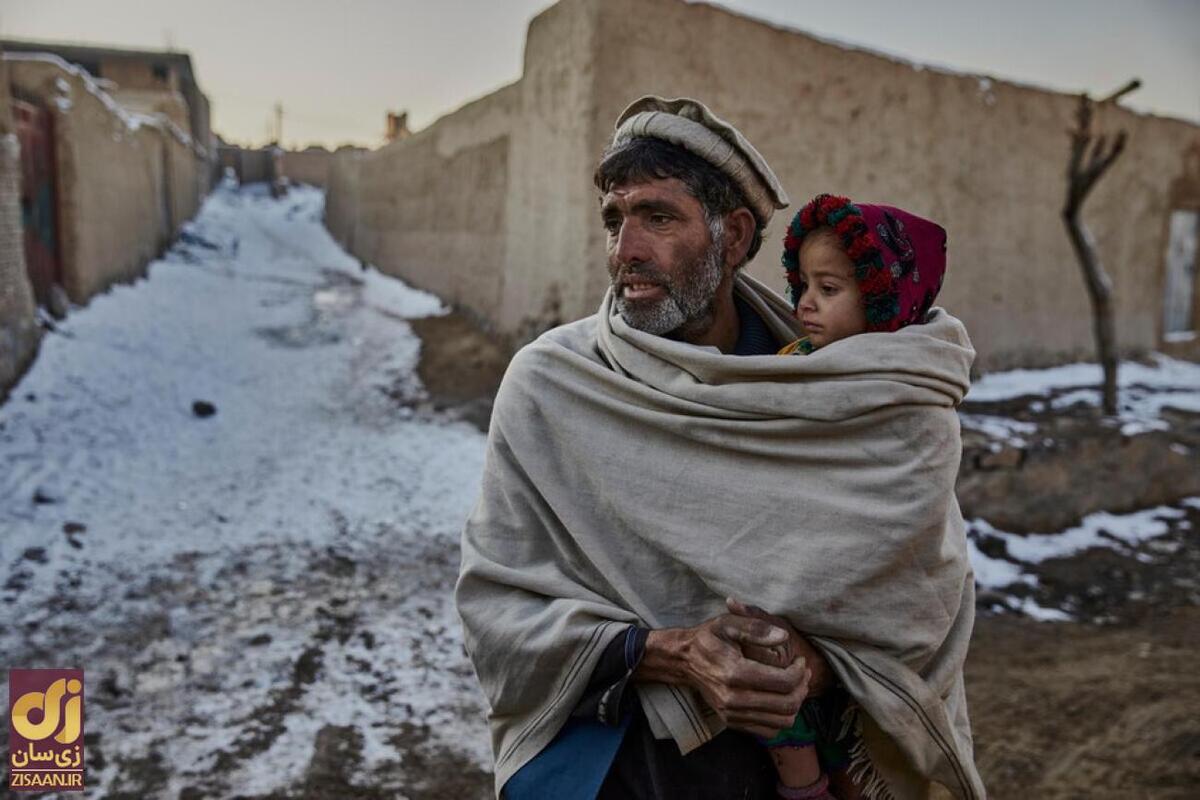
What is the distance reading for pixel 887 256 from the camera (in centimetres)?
147

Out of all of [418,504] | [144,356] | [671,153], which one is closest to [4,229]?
[144,356]

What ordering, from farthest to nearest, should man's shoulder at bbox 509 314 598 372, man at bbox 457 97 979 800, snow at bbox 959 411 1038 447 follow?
snow at bbox 959 411 1038 447, man's shoulder at bbox 509 314 598 372, man at bbox 457 97 979 800

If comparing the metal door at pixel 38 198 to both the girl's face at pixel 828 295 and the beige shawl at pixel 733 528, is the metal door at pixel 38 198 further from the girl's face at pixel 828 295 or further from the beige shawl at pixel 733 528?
the girl's face at pixel 828 295

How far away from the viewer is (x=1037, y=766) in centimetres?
→ 333

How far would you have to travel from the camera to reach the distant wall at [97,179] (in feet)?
29.2

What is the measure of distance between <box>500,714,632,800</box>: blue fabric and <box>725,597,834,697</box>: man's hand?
10.9 inches

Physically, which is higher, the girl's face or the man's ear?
the man's ear

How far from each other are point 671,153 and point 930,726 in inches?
43.3

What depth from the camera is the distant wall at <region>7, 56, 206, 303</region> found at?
29.2 ft

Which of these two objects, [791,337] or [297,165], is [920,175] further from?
[297,165]

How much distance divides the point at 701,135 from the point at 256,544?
14.2ft

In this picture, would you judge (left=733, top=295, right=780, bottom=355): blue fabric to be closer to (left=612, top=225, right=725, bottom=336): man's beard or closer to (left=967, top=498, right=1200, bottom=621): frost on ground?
(left=612, top=225, right=725, bottom=336): man's beard

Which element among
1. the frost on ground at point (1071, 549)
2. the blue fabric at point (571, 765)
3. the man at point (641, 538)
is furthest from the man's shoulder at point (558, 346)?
the frost on ground at point (1071, 549)

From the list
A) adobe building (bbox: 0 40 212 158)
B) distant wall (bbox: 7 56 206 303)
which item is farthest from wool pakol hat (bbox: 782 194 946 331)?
adobe building (bbox: 0 40 212 158)
